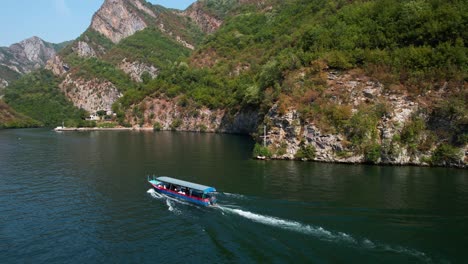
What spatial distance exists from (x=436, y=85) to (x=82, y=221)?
67.6m

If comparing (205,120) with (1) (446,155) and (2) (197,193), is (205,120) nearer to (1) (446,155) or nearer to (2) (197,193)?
(1) (446,155)

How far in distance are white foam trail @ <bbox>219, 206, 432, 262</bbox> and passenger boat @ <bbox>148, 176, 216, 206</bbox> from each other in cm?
390

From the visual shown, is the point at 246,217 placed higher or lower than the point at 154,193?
lower

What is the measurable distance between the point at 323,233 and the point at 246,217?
345 inches

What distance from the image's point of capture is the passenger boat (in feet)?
148

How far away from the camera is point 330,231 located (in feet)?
118

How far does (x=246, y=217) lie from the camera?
40625 mm

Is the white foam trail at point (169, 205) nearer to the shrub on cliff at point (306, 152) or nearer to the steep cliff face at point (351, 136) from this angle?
the steep cliff face at point (351, 136)

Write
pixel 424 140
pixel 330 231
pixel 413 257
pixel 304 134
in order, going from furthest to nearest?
1. pixel 304 134
2. pixel 424 140
3. pixel 330 231
4. pixel 413 257

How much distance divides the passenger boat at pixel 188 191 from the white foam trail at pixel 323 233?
3.90 meters

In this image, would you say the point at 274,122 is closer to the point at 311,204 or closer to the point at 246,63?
the point at 311,204

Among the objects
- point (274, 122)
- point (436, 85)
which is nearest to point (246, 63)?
point (274, 122)

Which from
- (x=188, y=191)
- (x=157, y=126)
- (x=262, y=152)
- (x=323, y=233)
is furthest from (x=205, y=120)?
(x=323, y=233)

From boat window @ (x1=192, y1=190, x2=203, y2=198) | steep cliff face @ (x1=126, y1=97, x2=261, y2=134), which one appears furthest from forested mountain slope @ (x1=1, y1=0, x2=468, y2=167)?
steep cliff face @ (x1=126, y1=97, x2=261, y2=134)
